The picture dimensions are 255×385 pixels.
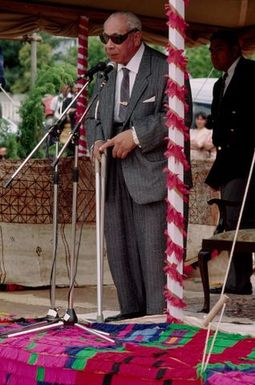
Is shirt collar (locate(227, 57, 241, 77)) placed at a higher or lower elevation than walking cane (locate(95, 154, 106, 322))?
higher

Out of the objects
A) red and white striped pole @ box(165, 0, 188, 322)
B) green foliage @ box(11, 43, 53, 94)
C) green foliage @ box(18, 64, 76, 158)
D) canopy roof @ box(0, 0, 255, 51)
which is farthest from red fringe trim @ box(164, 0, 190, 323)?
green foliage @ box(11, 43, 53, 94)

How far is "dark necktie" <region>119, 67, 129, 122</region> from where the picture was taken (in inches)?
279

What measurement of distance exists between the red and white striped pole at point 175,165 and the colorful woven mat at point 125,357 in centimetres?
23

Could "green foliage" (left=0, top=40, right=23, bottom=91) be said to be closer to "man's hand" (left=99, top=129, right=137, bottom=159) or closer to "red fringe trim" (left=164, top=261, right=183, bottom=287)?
"man's hand" (left=99, top=129, right=137, bottom=159)

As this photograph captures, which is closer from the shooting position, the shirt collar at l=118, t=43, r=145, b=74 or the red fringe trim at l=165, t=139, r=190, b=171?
the red fringe trim at l=165, t=139, r=190, b=171

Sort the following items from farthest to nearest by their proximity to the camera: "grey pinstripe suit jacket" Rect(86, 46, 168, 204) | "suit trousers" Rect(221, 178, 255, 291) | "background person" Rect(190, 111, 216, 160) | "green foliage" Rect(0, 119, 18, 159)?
"background person" Rect(190, 111, 216, 160) < "green foliage" Rect(0, 119, 18, 159) < "suit trousers" Rect(221, 178, 255, 291) < "grey pinstripe suit jacket" Rect(86, 46, 168, 204)

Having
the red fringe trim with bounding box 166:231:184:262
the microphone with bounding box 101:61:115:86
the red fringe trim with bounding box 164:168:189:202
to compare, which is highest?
the microphone with bounding box 101:61:115:86

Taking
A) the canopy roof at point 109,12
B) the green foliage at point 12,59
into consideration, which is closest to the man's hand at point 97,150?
the canopy roof at point 109,12

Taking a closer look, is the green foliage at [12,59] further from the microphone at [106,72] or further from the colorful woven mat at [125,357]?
the colorful woven mat at [125,357]

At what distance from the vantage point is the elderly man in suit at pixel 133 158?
22.7ft

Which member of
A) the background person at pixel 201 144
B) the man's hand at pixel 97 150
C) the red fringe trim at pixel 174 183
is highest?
the man's hand at pixel 97 150

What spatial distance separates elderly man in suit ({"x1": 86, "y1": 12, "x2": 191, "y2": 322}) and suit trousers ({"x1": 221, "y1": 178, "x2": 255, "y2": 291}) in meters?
1.50

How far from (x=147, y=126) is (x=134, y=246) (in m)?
0.87

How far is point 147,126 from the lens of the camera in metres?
6.82
